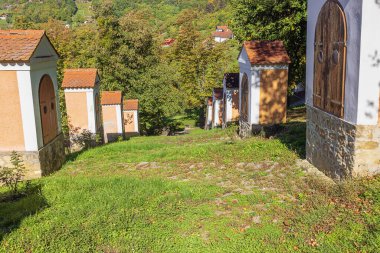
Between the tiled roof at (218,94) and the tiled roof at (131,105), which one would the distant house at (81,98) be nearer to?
the tiled roof at (131,105)

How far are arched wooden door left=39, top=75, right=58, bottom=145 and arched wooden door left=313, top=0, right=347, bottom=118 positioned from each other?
8.65m

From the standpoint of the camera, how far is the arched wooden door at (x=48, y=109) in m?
12.6

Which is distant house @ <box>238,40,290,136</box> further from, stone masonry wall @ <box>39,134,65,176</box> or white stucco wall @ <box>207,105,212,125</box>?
white stucco wall @ <box>207,105,212,125</box>

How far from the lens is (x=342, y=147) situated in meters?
7.95

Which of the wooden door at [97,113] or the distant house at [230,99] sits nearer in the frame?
the wooden door at [97,113]

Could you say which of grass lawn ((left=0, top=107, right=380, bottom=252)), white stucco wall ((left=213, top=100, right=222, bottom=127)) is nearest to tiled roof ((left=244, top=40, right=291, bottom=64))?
grass lawn ((left=0, top=107, right=380, bottom=252))

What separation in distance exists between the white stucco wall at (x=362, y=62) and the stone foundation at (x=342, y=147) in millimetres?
254

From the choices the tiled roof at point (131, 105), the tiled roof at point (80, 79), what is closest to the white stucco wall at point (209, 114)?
the tiled roof at point (131, 105)

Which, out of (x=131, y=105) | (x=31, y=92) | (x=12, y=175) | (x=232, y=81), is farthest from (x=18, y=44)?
(x=131, y=105)

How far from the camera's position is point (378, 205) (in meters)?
6.41

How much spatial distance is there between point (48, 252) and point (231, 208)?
3.45 m

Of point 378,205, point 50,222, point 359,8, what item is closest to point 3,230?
point 50,222

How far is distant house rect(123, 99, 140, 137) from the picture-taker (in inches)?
1150

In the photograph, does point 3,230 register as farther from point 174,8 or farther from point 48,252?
point 174,8
